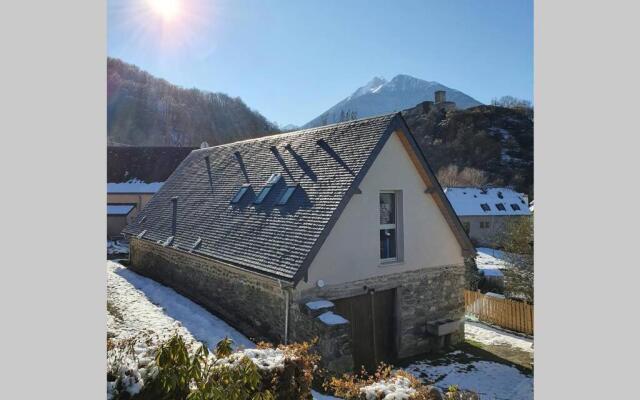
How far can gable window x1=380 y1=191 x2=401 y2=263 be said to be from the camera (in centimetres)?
882

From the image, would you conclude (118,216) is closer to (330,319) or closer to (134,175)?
(134,175)

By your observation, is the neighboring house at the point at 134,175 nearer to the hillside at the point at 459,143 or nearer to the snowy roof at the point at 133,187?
the snowy roof at the point at 133,187

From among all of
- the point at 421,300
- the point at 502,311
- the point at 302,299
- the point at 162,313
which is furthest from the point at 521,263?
the point at 162,313

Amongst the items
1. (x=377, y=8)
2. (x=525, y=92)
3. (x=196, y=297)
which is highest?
(x=377, y=8)

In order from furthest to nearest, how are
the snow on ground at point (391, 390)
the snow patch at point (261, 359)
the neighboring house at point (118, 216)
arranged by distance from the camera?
the neighboring house at point (118, 216) → the snow patch at point (261, 359) → the snow on ground at point (391, 390)

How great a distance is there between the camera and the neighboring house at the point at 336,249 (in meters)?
7.54

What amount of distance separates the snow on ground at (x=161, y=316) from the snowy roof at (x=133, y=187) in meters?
12.8

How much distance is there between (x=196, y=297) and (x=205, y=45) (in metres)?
7.03

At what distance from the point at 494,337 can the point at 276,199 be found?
673 cm

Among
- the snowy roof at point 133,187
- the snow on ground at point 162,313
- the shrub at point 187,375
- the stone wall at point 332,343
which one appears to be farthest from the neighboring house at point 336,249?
the snowy roof at point 133,187
